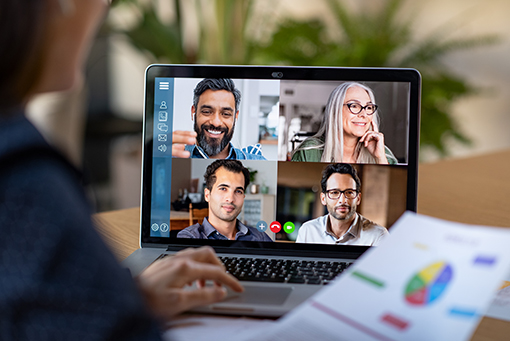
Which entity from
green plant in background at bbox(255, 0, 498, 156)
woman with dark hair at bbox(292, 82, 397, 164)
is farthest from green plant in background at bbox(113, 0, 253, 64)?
woman with dark hair at bbox(292, 82, 397, 164)

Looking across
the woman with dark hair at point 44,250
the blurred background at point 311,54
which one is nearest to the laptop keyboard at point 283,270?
the woman with dark hair at point 44,250

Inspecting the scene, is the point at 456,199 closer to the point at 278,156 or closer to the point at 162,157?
the point at 278,156

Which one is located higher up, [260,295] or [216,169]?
[216,169]

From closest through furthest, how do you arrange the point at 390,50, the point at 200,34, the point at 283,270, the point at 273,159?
1. the point at 283,270
2. the point at 273,159
3. the point at 200,34
4. the point at 390,50

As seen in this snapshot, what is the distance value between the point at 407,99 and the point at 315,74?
16 centimetres

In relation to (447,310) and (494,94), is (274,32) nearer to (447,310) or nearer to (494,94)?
(494,94)

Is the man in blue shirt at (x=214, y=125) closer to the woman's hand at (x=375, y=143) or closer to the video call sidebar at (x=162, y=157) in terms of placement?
the video call sidebar at (x=162, y=157)

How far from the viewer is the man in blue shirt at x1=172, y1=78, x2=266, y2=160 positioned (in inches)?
29.9

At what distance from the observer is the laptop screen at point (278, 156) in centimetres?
74

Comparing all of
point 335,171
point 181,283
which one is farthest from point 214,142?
point 181,283

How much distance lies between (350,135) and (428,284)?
391mm

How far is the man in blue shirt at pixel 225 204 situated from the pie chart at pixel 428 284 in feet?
1.25

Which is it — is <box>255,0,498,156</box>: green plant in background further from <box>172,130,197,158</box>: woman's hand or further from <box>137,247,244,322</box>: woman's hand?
<box>137,247,244,322</box>: woman's hand

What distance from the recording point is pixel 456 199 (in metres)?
1.11
